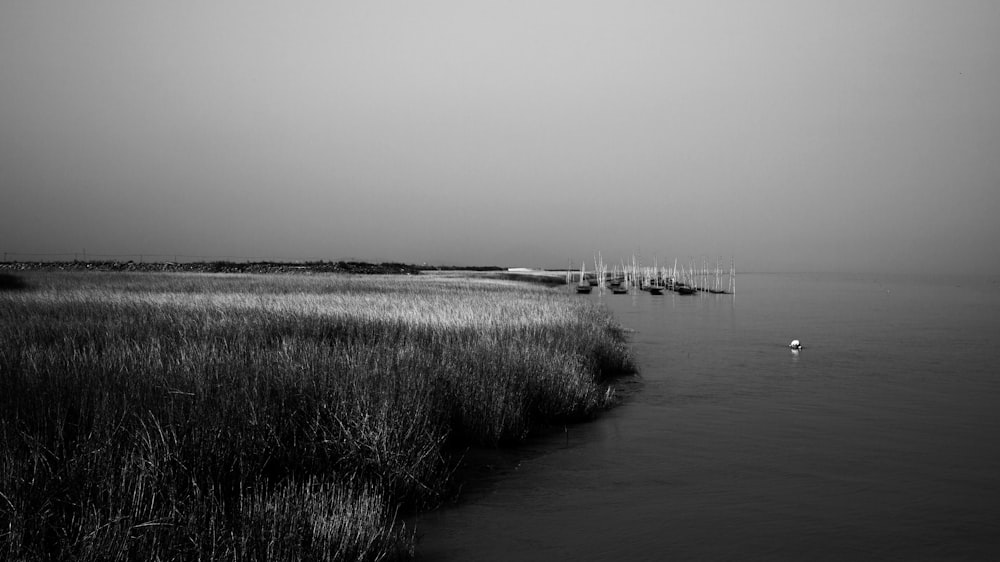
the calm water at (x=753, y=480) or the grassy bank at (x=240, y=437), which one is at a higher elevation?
the grassy bank at (x=240, y=437)

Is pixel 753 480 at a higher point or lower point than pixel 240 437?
lower

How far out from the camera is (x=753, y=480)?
8.05m

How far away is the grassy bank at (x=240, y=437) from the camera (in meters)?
4.20

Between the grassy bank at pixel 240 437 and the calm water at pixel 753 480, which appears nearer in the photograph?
the grassy bank at pixel 240 437

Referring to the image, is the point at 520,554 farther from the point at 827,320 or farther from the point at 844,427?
the point at 827,320

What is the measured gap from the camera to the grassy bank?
420 centimetres

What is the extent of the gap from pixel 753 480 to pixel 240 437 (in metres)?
6.23

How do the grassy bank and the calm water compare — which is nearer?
the grassy bank

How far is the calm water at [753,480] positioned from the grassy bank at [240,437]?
0.74 meters

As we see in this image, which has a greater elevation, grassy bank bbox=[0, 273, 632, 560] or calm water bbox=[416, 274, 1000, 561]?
grassy bank bbox=[0, 273, 632, 560]

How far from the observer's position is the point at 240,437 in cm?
596

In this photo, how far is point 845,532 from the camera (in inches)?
252

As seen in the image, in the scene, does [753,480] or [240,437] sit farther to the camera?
[753,480]

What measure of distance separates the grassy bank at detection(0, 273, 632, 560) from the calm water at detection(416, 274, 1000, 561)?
2.44 ft
